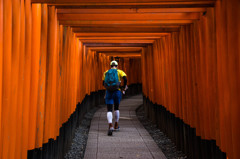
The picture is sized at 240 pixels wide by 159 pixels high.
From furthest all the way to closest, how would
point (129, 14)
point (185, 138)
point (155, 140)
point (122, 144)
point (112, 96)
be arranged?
point (112, 96), point (155, 140), point (122, 144), point (185, 138), point (129, 14)

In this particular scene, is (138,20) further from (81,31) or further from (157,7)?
(81,31)

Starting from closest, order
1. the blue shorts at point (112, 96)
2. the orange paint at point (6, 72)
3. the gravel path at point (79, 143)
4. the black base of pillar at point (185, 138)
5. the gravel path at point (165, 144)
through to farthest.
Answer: the orange paint at point (6, 72)
the black base of pillar at point (185, 138)
the gravel path at point (165, 144)
the gravel path at point (79, 143)
the blue shorts at point (112, 96)

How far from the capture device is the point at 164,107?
741 cm

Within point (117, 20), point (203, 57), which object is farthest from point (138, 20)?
point (203, 57)

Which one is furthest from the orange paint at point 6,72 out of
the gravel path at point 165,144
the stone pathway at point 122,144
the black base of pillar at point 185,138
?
the gravel path at point 165,144

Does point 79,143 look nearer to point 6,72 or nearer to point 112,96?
point 112,96

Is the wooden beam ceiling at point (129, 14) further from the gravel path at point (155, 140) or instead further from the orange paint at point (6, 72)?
the gravel path at point (155, 140)

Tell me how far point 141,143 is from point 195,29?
117 inches

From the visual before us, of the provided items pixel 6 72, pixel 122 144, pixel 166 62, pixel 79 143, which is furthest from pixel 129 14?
pixel 79 143

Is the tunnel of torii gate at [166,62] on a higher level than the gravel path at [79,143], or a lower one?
higher

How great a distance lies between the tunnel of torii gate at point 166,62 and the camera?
252 centimetres

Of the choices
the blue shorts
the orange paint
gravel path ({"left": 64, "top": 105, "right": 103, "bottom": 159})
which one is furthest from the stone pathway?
the orange paint

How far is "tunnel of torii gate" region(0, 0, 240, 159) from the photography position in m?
2.52

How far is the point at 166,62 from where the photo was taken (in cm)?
680
